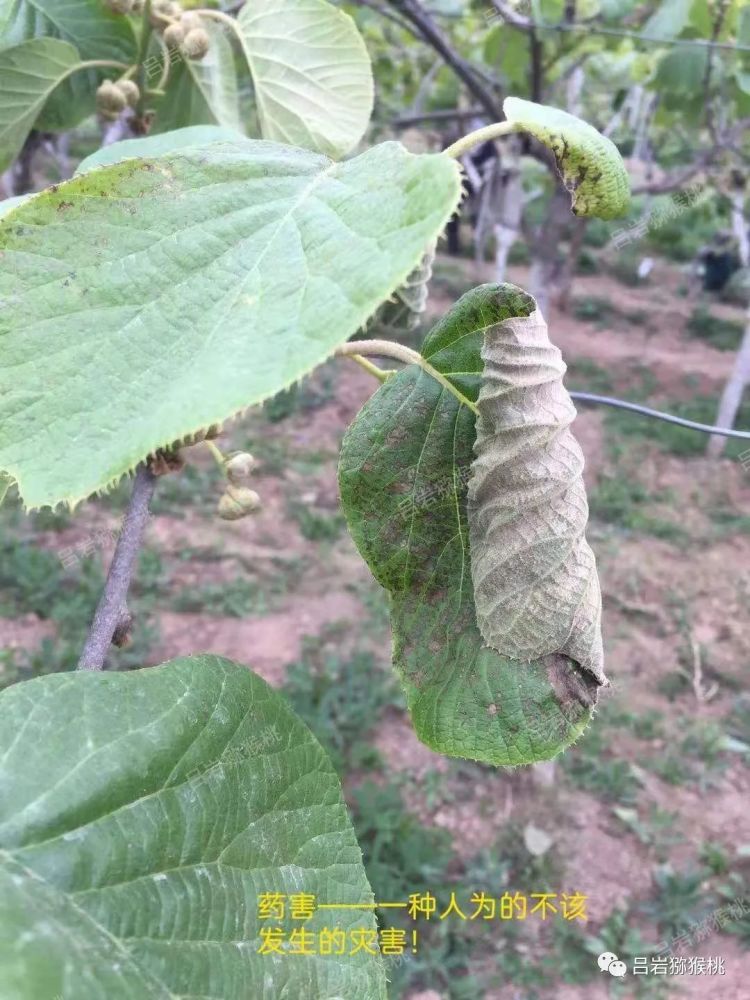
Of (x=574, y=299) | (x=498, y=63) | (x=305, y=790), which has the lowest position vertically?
(x=574, y=299)

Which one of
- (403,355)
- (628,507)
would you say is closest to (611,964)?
(403,355)

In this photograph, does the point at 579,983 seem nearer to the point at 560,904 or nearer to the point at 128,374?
the point at 560,904

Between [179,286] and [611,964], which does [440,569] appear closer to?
[179,286]

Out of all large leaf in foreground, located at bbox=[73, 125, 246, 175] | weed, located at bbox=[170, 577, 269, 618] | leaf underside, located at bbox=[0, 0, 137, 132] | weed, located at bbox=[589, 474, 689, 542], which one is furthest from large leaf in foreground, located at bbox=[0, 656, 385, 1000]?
weed, located at bbox=[589, 474, 689, 542]

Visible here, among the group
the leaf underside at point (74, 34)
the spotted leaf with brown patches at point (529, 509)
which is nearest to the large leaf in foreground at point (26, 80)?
the leaf underside at point (74, 34)

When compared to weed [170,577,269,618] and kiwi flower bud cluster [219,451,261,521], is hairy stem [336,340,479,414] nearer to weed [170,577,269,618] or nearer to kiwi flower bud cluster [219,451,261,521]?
kiwi flower bud cluster [219,451,261,521]

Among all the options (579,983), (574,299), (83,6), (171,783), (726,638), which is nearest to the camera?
(171,783)

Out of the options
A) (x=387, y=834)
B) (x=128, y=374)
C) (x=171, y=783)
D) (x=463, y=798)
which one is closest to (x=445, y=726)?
(x=171, y=783)
